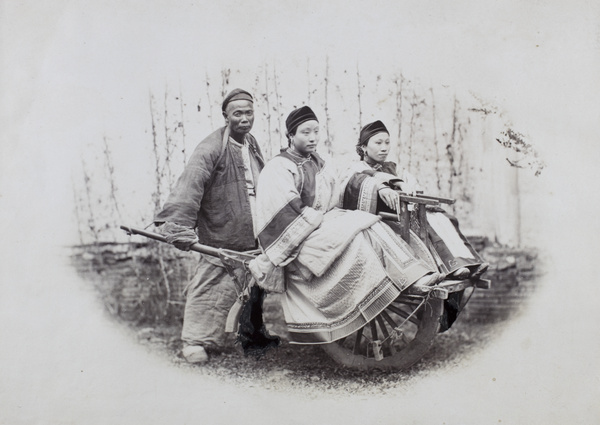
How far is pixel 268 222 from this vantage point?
346 cm

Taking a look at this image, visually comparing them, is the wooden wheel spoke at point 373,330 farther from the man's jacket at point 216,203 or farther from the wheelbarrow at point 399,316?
the man's jacket at point 216,203

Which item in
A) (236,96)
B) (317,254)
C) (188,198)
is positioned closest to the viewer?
(317,254)

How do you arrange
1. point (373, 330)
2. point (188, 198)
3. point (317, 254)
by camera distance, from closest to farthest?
point (317, 254)
point (373, 330)
point (188, 198)

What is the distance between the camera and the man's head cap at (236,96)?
371 cm

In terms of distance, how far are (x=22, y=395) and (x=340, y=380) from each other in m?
1.95

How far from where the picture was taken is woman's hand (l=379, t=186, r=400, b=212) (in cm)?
348

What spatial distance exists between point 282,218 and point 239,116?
2.33 ft

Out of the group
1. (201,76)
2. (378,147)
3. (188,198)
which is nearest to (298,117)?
(378,147)

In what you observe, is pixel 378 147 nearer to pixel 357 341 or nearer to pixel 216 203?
pixel 216 203

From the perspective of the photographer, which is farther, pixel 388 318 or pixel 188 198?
pixel 188 198

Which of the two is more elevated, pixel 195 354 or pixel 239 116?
pixel 239 116

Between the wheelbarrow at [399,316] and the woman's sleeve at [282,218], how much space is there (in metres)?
0.20

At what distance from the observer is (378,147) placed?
3.71 meters

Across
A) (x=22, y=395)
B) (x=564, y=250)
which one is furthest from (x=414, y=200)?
(x=22, y=395)
